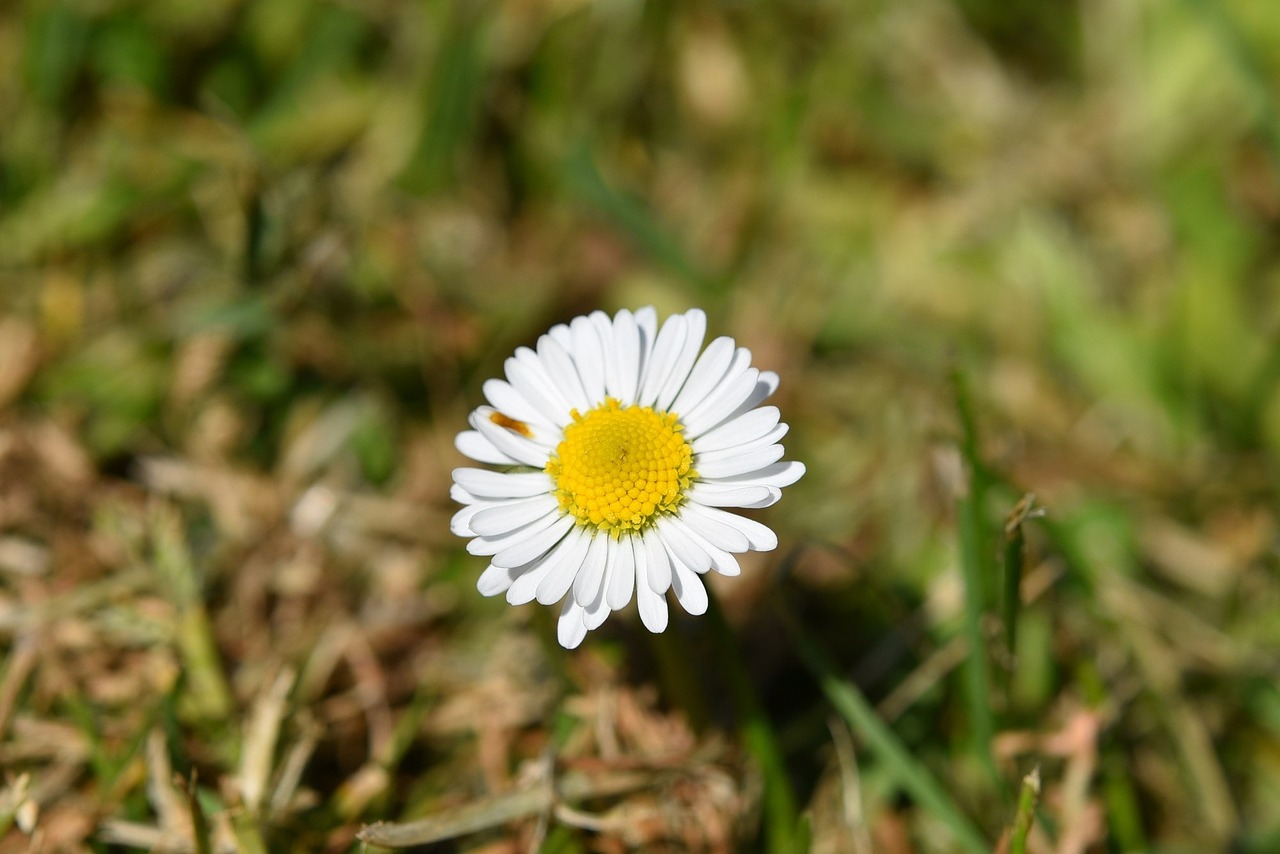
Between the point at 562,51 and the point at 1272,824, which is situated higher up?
the point at 562,51

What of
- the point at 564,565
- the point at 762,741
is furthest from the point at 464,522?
the point at 762,741

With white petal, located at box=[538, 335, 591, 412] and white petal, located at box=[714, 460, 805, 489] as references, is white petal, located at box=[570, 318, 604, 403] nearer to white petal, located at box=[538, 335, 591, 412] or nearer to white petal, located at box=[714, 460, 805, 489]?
white petal, located at box=[538, 335, 591, 412]

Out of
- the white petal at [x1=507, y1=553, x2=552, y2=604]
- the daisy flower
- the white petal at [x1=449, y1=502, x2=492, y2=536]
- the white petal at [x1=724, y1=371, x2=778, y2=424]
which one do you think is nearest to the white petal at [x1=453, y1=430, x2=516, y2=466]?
the daisy flower

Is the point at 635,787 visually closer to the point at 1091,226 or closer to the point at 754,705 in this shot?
the point at 754,705

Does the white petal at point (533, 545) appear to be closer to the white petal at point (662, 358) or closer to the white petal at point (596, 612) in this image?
the white petal at point (596, 612)

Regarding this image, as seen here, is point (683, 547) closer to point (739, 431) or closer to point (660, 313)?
point (739, 431)

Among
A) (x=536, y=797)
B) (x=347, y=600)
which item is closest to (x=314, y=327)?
(x=347, y=600)
